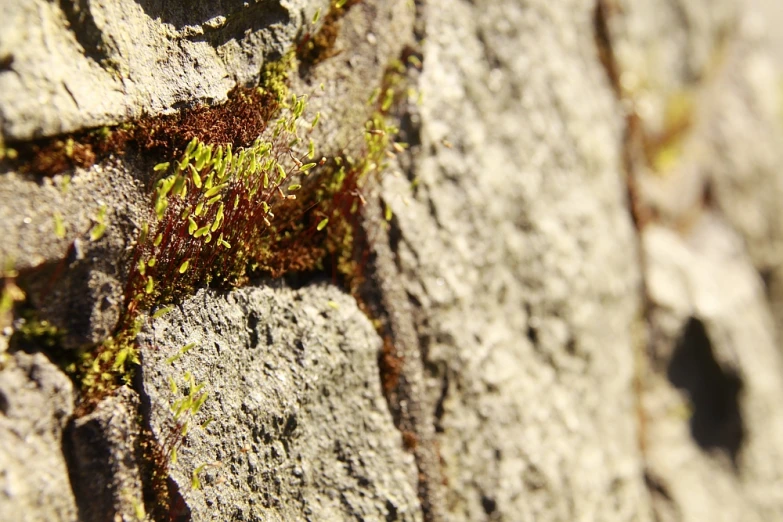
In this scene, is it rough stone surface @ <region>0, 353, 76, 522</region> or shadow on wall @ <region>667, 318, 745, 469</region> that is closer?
rough stone surface @ <region>0, 353, 76, 522</region>

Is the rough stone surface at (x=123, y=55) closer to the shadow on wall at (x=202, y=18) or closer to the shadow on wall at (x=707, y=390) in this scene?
the shadow on wall at (x=202, y=18)

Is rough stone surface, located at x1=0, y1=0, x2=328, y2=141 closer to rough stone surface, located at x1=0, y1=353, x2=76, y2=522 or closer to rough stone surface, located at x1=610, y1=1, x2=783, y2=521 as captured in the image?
rough stone surface, located at x1=0, y1=353, x2=76, y2=522

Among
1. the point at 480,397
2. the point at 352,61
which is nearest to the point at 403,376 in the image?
the point at 480,397

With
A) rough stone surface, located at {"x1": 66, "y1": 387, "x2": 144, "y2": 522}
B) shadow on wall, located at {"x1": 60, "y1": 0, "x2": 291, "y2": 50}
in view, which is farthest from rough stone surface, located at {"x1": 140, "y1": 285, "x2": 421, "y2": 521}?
shadow on wall, located at {"x1": 60, "y1": 0, "x2": 291, "y2": 50}

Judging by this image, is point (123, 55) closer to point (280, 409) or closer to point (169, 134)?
point (169, 134)

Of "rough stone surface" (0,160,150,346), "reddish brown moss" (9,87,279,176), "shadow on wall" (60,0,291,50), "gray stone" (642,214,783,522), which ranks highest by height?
"shadow on wall" (60,0,291,50)

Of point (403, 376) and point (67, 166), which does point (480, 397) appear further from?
point (67, 166)
